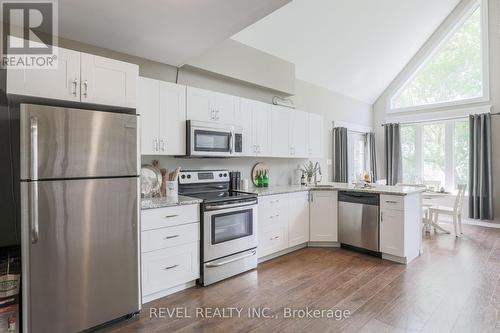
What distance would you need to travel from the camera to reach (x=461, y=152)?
5.98m

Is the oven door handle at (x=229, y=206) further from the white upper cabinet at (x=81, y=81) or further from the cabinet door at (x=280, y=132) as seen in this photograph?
the white upper cabinet at (x=81, y=81)

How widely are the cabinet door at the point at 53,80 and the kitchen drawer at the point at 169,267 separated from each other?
149 centimetres

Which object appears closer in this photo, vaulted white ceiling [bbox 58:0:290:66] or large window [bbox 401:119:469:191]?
vaulted white ceiling [bbox 58:0:290:66]

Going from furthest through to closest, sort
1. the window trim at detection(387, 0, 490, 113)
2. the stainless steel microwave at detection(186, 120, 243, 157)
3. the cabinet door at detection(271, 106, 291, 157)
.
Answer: the window trim at detection(387, 0, 490, 113) → the cabinet door at detection(271, 106, 291, 157) → the stainless steel microwave at detection(186, 120, 243, 157)

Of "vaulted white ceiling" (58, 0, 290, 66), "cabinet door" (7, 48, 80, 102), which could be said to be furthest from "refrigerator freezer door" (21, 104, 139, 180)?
"vaulted white ceiling" (58, 0, 290, 66)

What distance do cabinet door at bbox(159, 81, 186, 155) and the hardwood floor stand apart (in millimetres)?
1529

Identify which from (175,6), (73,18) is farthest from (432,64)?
(73,18)

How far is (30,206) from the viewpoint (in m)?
1.81

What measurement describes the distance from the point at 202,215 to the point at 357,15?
4.11 meters

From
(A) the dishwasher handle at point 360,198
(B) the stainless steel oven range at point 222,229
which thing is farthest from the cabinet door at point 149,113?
(A) the dishwasher handle at point 360,198

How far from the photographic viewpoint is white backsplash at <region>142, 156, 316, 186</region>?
3330 mm

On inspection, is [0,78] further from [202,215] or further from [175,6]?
[202,215]

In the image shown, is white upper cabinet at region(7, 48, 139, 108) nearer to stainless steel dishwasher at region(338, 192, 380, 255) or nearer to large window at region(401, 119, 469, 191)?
stainless steel dishwasher at region(338, 192, 380, 255)

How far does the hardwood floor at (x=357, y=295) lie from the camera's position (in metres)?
2.17
